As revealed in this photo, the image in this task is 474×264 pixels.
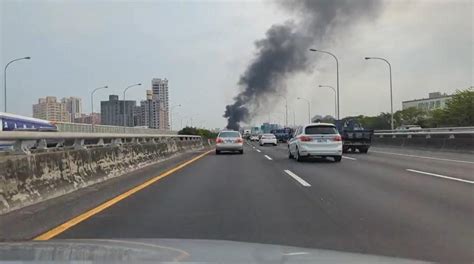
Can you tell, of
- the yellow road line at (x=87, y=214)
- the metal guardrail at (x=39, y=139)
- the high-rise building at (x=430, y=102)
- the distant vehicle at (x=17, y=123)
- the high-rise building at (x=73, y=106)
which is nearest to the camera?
the yellow road line at (x=87, y=214)

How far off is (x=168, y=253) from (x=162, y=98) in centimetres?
12701

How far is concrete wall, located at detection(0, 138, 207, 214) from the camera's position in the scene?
9.42 m

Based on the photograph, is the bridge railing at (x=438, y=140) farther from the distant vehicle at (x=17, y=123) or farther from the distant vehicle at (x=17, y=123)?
the distant vehicle at (x=17, y=123)

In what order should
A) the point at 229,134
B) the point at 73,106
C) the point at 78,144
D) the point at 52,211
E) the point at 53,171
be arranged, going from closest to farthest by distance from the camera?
the point at 52,211, the point at 53,171, the point at 78,144, the point at 229,134, the point at 73,106

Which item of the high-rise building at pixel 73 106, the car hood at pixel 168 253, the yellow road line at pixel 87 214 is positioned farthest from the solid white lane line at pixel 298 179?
the high-rise building at pixel 73 106

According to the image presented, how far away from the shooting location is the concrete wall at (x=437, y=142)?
1128 inches

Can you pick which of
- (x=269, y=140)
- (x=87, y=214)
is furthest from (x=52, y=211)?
(x=269, y=140)

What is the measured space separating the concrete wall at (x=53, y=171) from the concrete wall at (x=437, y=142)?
18.1 m

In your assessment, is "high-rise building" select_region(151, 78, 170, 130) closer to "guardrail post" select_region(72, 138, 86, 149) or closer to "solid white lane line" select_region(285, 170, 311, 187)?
"solid white lane line" select_region(285, 170, 311, 187)

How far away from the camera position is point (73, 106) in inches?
3671

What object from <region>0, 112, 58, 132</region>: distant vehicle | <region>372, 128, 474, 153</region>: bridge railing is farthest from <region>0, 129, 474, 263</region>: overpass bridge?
<region>372, 128, 474, 153</region>: bridge railing

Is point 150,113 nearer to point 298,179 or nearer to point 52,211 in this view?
point 298,179

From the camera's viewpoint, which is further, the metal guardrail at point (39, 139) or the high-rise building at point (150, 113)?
the high-rise building at point (150, 113)

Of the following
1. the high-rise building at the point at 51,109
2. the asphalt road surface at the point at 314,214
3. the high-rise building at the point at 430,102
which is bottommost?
the asphalt road surface at the point at 314,214
